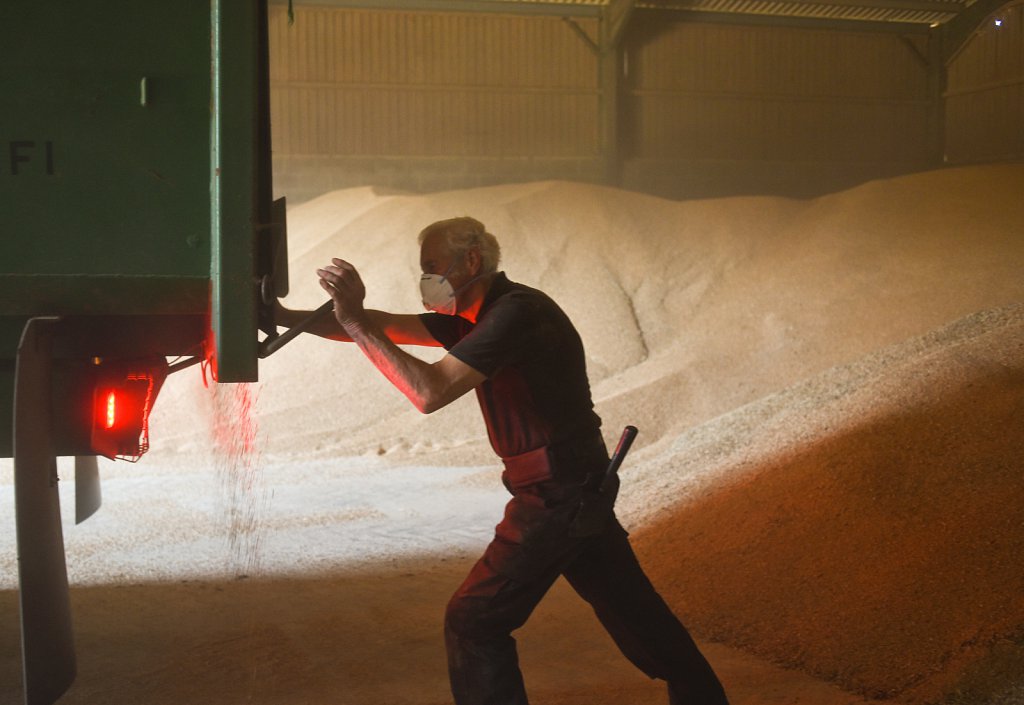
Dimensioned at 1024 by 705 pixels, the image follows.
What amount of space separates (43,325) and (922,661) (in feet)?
9.63

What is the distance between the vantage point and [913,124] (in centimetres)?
1969

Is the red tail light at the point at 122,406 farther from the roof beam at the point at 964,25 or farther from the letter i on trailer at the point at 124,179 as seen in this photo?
the roof beam at the point at 964,25

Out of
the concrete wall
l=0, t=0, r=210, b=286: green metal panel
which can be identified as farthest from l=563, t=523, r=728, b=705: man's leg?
the concrete wall

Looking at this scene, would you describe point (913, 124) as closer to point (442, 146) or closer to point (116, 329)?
point (442, 146)

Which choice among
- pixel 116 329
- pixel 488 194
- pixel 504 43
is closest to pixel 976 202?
pixel 488 194

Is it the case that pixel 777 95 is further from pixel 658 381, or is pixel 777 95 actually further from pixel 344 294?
pixel 344 294

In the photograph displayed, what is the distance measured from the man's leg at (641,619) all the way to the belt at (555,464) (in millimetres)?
189

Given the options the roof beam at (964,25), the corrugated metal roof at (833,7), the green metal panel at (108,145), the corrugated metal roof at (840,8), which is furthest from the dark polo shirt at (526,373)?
the roof beam at (964,25)

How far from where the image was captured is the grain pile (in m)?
3.65

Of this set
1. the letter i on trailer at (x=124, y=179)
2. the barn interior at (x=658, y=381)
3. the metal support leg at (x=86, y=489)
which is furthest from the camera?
the metal support leg at (x=86, y=489)

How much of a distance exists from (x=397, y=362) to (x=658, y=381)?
6.66 metres

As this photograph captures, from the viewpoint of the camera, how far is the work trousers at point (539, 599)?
7.97ft

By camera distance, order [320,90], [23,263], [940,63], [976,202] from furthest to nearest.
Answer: [940,63]
[320,90]
[976,202]
[23,263]

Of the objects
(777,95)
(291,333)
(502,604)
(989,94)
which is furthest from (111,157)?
(989,94)
